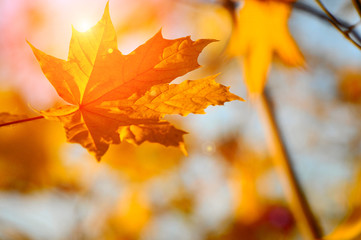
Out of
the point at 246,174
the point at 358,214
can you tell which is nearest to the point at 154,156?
the point at 246,174

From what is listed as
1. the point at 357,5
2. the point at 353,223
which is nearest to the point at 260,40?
the point at 357,5

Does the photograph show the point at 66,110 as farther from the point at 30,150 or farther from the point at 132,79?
the point at 30,150

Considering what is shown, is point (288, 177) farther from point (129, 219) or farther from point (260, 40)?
point (129, 219)

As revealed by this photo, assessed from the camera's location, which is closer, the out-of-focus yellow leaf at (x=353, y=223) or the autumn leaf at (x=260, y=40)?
the out-of-focus yellow leaf at (x=353, y=223)

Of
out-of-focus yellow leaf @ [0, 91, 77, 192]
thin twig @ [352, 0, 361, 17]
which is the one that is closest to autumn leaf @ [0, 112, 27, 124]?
→ thin twig @ [352, 0, 361, 17]

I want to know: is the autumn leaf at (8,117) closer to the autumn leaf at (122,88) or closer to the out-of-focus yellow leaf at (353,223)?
the autumn leaf at (122,88)

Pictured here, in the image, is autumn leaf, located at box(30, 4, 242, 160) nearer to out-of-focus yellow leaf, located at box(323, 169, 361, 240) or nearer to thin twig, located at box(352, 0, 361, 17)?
thin twig, located at box(352, 0, 361, 17)

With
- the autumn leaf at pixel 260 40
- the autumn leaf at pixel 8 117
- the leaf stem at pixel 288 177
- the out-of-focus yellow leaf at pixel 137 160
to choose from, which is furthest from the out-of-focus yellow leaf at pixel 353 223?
the out-of-focus yellow leaf at pixel 137 160
